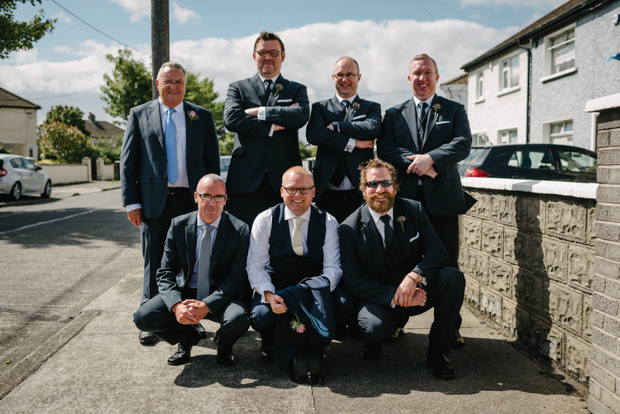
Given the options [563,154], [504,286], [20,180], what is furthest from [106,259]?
[20,180]

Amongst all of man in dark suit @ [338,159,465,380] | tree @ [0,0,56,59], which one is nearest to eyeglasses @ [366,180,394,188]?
man in dark suit @ [338,159,465,380]

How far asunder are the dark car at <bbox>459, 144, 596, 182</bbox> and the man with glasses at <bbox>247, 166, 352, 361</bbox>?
581 cm

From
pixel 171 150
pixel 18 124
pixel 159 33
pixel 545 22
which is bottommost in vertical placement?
pixel 171 150

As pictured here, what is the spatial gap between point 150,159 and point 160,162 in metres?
0.09

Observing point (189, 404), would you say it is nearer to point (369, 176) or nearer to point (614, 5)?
point (369, 176)

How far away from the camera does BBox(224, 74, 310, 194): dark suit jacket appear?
14.4 ft

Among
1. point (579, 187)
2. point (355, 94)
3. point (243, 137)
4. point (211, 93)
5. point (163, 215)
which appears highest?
point (211, 93)

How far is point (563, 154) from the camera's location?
10023 millimetres

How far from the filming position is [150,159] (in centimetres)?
430

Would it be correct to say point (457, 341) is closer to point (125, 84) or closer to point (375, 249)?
point (375, 249)

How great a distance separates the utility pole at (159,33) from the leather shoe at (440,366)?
4.52 meters

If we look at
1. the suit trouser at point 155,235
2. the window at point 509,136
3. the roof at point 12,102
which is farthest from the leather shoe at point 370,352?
the roof at point 12,102

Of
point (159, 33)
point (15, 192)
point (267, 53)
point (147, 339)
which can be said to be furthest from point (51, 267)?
point (15, 192)

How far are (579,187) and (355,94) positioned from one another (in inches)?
79.2
